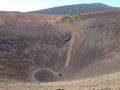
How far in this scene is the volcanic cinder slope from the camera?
46.5 meters

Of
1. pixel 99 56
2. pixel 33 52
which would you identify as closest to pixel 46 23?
pixel 33 52

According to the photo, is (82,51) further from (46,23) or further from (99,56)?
(46,23)

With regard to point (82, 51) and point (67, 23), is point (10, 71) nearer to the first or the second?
point (82, 51)

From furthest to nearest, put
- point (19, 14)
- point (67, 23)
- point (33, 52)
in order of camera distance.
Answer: point (19, 14)
point (67, 23)
point (33, 52)

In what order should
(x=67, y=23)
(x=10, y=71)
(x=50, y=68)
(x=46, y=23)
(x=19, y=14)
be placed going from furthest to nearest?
1. (x=19, y=14)
2. (x=46, y=23)
3. (x=67, y=23)
4. (x=50, y=68)
5. (x=10, y=71)

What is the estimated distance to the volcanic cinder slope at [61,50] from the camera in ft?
152

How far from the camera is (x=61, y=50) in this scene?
183 ft

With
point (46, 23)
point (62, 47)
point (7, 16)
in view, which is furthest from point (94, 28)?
point (7, 16)

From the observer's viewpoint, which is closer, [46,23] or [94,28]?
[94,28]

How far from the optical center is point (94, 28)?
189 ft

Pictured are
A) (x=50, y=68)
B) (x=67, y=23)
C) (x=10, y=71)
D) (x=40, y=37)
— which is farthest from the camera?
(x=67, y=23)

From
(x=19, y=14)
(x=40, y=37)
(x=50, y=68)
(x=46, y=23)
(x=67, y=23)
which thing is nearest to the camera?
(x=50, y=68)

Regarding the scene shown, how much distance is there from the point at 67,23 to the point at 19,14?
1592 cm

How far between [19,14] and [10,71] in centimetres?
3184
